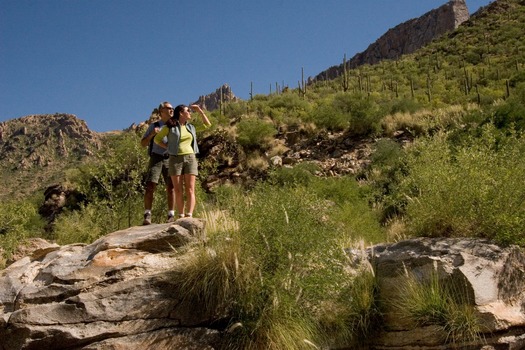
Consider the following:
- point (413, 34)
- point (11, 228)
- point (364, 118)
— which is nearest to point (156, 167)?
point (11, 228)

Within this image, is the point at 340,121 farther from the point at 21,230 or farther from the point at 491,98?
the point at 21,230

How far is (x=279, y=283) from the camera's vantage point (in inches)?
219

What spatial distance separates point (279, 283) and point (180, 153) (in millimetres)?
2719

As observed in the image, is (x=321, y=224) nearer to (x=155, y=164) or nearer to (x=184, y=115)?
(x=184, y=115)

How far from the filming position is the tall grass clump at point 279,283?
534 cm

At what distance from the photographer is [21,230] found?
14.8m

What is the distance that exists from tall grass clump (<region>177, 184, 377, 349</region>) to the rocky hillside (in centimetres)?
3993

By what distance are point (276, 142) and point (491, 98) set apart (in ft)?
37.4

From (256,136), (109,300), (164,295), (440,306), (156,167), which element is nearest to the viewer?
(440,306)

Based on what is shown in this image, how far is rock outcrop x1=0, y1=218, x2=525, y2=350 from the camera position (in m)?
5.33

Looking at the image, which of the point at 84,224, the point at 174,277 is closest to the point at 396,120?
the point at 84,224

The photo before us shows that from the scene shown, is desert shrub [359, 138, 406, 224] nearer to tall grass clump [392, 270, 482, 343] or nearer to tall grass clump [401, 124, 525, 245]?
tall grass clump [401, 124, 525, 245]

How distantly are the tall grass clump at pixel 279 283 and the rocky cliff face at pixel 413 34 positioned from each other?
7466 centimetres

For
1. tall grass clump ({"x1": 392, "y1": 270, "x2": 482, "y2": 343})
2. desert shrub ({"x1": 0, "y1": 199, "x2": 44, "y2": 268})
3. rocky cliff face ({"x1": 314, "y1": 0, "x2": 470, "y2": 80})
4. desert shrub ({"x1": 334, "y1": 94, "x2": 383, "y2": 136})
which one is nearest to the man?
tall grass clump ({"x1": 392, "y1": 270, "x2": 482, "y2": 343})
